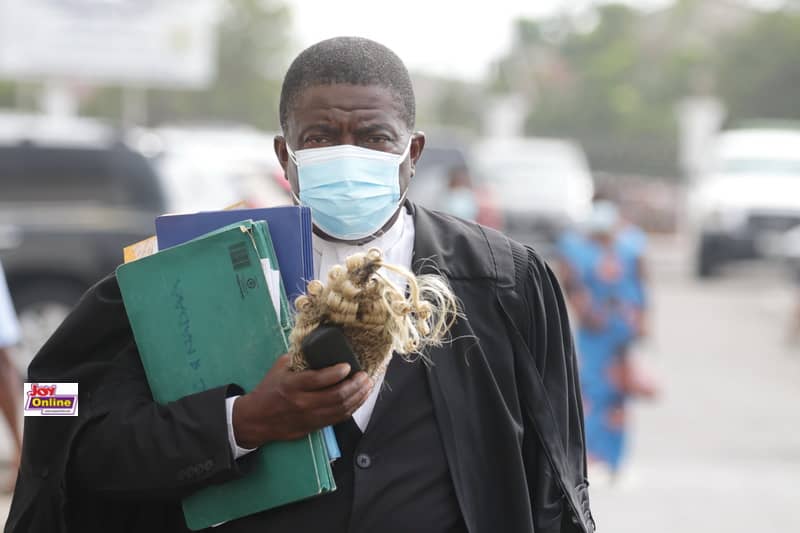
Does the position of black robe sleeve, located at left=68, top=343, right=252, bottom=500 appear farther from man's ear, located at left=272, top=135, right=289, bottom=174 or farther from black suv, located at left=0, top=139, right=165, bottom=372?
black suv, located at left=0, top=139, right=165, bottom=372

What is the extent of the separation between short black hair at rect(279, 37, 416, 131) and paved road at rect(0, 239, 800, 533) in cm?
430

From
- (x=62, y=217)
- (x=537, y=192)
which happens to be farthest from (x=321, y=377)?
(x=537, y=192)

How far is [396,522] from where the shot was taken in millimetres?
2459

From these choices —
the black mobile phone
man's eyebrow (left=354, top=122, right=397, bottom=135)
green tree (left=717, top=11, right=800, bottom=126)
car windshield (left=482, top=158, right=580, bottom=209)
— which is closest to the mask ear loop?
man's eyebrow (left=354, top=122, right=397, bottom=135)

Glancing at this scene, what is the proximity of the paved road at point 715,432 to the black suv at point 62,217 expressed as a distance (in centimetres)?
390

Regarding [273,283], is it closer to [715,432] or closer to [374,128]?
[374,128]

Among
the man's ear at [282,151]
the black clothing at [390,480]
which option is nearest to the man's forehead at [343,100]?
the man's ear at [282,151]

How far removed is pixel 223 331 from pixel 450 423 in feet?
1.47

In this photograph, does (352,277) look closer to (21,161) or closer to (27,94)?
(21,161)

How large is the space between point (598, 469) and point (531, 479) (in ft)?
19.3

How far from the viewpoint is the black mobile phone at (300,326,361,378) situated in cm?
218

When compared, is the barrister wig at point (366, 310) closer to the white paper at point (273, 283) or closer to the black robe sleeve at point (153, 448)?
the white paper at point (273, 283)

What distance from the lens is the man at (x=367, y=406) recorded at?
240cm

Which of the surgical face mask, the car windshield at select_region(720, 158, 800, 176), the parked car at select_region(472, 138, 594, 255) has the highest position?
the surgical face mask
